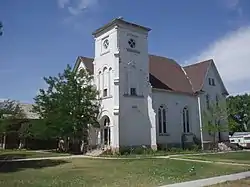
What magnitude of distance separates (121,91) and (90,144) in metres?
7.16

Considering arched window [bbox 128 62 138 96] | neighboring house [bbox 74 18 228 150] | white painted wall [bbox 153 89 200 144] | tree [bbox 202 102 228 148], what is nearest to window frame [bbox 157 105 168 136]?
neighboring house [bbox 74 18 228 150]

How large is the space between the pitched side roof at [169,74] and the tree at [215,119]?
12.4 ft

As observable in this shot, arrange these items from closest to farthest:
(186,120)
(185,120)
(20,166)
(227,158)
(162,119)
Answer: (20,166) < (227,158) < (162,119) < (185,120) < (186,120)

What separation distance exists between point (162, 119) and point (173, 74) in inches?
312

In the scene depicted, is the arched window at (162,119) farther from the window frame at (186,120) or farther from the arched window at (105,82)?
the arched window at (105,82)

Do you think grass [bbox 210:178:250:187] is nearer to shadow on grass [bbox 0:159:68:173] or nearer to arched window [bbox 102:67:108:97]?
shadow on grass [bbox 0:159:68:173]

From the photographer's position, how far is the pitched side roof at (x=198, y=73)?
40.2m

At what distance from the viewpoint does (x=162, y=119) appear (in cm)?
3569

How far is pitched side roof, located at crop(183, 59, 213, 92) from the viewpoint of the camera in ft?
132

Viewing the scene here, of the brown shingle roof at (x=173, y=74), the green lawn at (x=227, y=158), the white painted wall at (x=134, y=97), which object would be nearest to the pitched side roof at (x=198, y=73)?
the brown shingle roof at (x=173, y=74)

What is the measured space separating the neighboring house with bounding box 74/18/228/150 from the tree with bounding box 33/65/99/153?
1.21 metres

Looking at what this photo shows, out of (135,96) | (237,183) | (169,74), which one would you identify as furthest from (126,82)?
(237,183)

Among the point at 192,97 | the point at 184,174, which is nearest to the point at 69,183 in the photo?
the point at 184,174

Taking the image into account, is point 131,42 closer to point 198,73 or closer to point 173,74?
point 173,74
